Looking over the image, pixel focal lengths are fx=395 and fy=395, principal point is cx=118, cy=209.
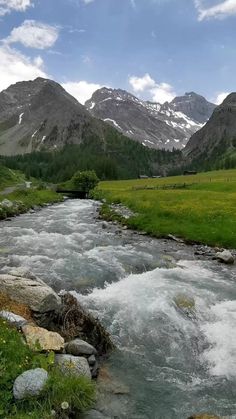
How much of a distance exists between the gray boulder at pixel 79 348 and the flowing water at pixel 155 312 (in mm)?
1035

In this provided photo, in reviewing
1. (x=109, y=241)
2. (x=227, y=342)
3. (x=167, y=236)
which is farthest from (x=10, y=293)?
(x=167, y=236)

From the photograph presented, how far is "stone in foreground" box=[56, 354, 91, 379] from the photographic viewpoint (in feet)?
37.7

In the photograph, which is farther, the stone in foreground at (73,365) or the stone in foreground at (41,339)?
the stone in foreground at (41,339)

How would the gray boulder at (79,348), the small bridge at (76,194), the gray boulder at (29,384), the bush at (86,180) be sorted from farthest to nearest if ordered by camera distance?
the bush at (86,180) < the small bridge at (76,194) < the gray boulder at (79,348) < the gray boulder at (29,384)

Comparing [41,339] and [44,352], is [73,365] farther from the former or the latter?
[41,339]

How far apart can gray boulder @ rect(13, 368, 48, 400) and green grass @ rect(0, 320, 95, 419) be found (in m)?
0.14

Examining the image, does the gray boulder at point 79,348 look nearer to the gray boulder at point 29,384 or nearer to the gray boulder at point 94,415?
the gray boulder at point 94,415

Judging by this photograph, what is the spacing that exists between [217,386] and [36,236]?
87.3ft

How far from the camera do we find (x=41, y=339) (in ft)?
41.3

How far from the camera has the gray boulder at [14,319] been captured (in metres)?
13.2

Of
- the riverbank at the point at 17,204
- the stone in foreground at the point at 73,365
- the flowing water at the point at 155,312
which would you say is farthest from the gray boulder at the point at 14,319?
the riverbank at the point at 17,204

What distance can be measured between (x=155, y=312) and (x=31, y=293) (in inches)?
223

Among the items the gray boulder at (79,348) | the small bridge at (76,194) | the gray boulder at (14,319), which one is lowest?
the small bridge at (76,194)

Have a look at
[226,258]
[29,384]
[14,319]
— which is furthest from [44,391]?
[226,258]
